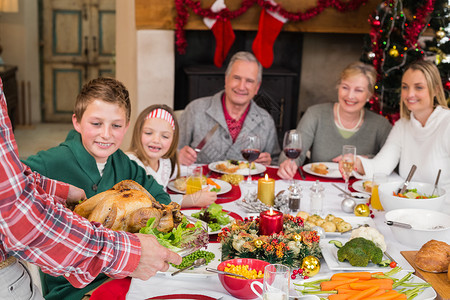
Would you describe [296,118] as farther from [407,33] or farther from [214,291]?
[214,291]

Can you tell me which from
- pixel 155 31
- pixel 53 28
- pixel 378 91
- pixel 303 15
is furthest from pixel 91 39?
pixel 378 91

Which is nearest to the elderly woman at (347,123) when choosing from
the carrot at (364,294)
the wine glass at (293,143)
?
the wine glass at (293,143)

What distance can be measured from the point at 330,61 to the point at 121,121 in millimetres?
3562

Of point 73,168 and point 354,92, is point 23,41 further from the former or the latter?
point 73,168

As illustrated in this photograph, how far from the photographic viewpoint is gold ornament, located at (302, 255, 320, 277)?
1.37 metres

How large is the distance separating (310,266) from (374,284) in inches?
7.3

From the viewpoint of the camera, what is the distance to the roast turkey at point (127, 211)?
1.17 metres

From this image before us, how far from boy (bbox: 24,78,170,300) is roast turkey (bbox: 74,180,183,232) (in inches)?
17.8

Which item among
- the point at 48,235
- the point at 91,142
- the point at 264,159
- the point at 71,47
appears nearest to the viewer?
the point at 48,235

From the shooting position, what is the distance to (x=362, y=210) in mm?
1896

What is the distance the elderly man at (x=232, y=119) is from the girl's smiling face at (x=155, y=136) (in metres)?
0.84

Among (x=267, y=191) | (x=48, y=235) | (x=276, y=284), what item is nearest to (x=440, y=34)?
(x=267, y=191)

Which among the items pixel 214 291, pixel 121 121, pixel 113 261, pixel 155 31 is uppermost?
pixel 155 31

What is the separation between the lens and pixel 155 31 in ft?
13.7
